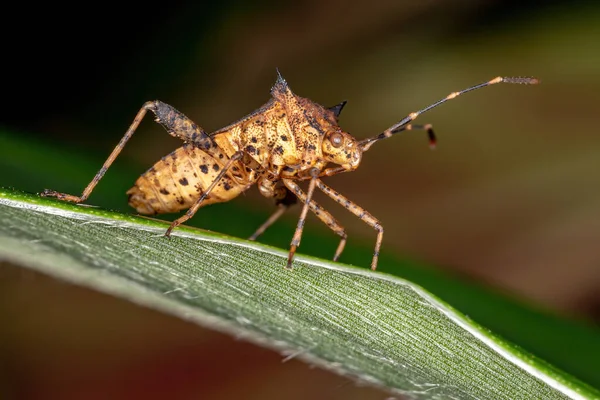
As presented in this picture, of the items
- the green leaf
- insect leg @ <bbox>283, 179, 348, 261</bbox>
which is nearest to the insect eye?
insect leg @ <bbox>283, 179, 348, 261</bbox>

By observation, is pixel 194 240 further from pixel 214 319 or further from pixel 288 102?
pixel 288 102

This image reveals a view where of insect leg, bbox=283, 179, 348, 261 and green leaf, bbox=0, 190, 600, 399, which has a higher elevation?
insect leg, bbox=283, 179, 348, 261

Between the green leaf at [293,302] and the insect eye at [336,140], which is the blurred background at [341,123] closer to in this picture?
the insect eye at [336,140]

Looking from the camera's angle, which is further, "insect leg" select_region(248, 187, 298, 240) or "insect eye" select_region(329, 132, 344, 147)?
"insect leg" select_region(248, 187, 298, 240)

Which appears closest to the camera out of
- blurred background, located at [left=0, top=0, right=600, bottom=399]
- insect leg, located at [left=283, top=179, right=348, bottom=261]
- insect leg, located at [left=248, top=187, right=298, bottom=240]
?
insect leg, located at [left=283, top=179, right=348, bottom=261]

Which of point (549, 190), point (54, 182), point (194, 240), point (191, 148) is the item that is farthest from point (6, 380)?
point (549, 190)

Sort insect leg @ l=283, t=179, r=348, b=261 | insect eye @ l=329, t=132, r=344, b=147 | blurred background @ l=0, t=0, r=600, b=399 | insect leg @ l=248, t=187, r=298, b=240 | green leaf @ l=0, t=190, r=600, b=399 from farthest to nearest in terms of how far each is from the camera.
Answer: blurred background @ l=0, t=0, r=600, b=399, insect leg @ l=248, t=187, r=298, b=240, insect eye @ l=329, t=132, r=344, b=147, insect leg @ l=283, t=179, r=348, b=261, green leaf @ l=0, t=190, r=600, b=399

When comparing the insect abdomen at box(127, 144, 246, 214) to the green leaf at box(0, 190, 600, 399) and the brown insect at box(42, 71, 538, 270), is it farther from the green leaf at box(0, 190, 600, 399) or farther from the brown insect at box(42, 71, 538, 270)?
the green leaf at box(0, 190, 600, 399)
